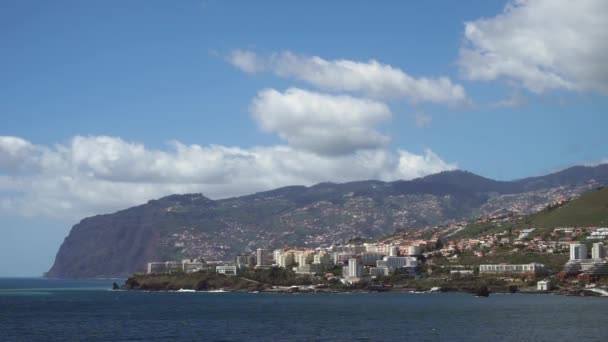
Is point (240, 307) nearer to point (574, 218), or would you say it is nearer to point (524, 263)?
point (524, 263)

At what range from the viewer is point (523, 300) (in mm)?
119625

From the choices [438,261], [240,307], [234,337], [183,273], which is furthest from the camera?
[183,273]

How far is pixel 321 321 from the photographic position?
87062 millimetres

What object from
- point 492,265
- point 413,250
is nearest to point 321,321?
point 492,265

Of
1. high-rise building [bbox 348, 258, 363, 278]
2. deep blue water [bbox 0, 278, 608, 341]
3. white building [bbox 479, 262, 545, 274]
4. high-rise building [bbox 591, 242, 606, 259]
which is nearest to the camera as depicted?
deep blue water [bbox 0, 278, 608, 341]

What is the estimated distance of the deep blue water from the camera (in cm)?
7206

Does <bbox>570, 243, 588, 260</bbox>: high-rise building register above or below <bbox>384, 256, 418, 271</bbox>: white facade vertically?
above

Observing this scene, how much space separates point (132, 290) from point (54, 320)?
9692cm

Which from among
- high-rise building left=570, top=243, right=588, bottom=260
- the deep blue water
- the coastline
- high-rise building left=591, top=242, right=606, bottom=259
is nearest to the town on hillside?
high-rise building left=591, top=242, right=606, bottom=259

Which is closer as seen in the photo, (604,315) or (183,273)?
(604,315)

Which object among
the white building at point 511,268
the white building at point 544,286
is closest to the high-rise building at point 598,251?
the white building at point 511,268

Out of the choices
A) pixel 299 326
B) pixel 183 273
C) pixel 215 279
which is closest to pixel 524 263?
pixel 215 279

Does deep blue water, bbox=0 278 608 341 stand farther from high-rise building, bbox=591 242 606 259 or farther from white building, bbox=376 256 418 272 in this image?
white building, bbox=376 256 418 272

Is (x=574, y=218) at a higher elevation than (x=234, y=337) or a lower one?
higher
